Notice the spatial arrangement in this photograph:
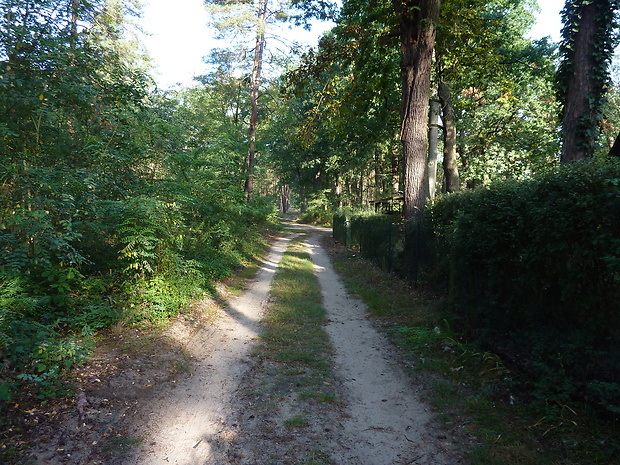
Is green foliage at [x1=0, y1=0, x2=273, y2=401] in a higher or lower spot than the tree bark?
lower

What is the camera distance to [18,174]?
4910 mm

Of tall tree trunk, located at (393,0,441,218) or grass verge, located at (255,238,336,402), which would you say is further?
tall tree trunk, located at (393,0,441,218)

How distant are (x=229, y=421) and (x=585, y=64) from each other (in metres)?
10.9

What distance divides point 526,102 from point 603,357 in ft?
68.2

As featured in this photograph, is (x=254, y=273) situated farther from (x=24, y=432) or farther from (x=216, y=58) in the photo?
(x=216, y=58)

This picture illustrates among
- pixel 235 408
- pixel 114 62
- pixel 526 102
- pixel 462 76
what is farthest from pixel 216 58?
pixel 235 408

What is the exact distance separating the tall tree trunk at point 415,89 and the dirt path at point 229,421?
6.15 meters

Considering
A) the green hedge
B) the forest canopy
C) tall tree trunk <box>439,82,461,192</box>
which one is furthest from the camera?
tall tree trunk <box>439,82,461,192</box>

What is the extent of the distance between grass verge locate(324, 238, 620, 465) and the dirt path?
331 mm

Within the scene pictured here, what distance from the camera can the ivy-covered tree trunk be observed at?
884cm

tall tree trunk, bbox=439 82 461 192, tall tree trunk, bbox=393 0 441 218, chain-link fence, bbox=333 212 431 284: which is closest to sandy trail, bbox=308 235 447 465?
chain-link fence, bbox=333 212 431 284

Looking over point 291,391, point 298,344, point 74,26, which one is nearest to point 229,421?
point 291,391

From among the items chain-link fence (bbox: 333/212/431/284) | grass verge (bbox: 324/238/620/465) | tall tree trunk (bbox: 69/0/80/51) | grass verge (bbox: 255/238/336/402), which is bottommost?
grass verge (bbox: 255/238/336/402)

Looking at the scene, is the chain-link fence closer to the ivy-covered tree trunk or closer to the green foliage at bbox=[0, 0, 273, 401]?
the ivy-covered tree trunk
